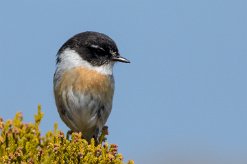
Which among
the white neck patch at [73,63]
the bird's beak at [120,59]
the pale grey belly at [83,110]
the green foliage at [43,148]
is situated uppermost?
the bird's beak at [120,59]

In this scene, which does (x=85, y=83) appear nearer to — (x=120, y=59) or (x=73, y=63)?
(x=73, y=63)

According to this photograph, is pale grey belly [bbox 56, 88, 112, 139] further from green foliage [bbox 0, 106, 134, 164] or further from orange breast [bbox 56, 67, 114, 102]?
green foliage [bbox 0, 106, 134, 164]

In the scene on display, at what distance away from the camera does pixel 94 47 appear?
9.35 meters

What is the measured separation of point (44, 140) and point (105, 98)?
80.2 inches

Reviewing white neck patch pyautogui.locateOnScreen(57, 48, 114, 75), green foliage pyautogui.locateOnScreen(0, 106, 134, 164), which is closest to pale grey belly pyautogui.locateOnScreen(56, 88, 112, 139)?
white neck patch pyautogui.locateOnScreen(57, 48, 114, 75)

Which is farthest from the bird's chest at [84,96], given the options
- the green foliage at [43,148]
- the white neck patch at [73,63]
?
the green foliage at [43,148]

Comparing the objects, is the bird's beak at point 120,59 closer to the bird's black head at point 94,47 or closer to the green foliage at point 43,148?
Answer: the bird's black head at point 94,47

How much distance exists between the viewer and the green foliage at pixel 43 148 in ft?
22.1

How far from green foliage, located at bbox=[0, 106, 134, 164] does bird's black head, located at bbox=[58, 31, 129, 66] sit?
2.43 m

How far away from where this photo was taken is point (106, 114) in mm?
9070

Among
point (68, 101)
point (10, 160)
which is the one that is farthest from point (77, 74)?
point (10, 160)

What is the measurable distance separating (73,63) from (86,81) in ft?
1.40

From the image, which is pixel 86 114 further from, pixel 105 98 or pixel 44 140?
pixel 44 140

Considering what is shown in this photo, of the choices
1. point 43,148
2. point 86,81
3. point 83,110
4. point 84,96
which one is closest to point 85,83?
point 86,81
